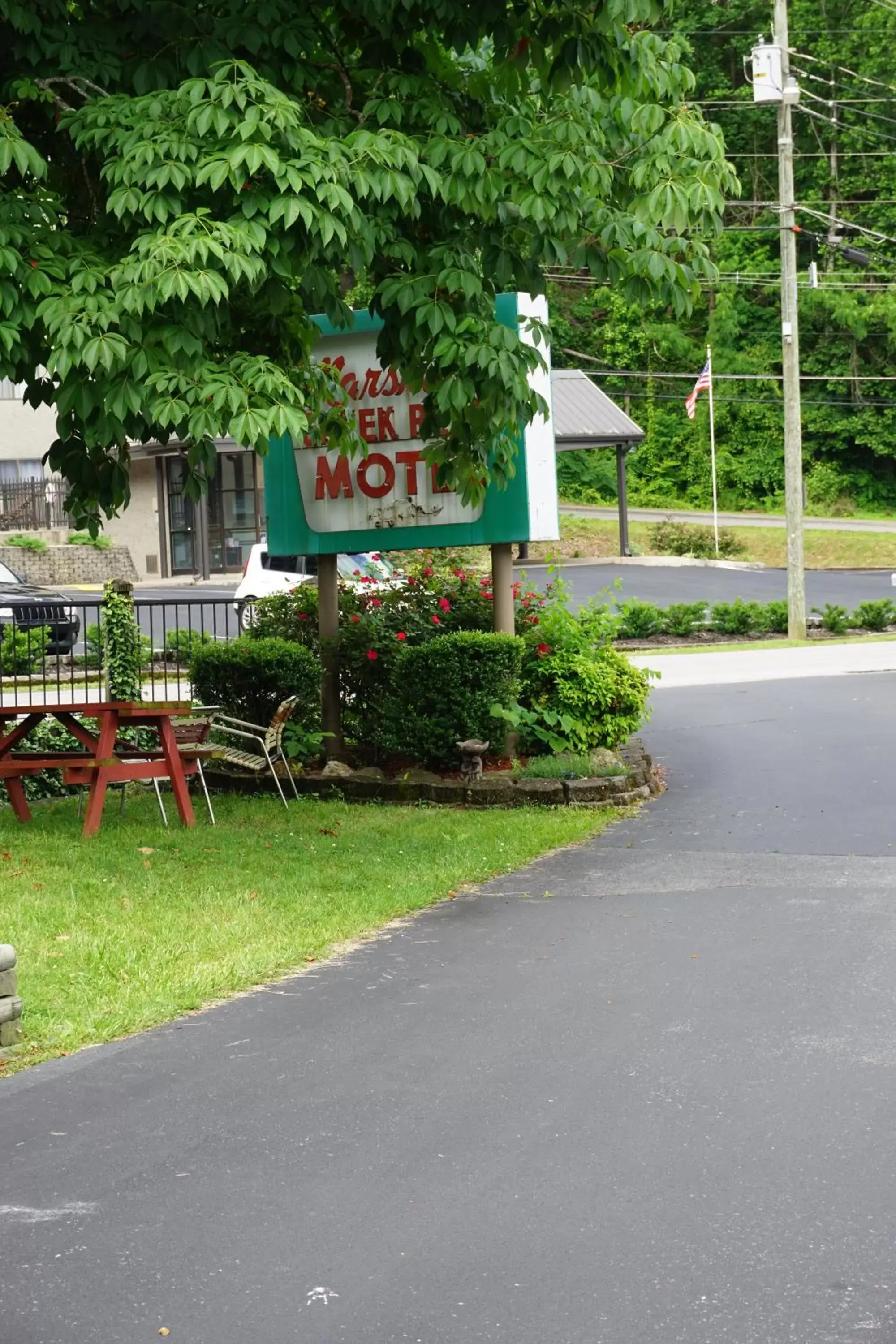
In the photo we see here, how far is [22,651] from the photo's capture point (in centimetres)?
1762

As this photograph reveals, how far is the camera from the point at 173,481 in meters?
47.6

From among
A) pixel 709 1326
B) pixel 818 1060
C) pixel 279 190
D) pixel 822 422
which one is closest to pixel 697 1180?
pixel 709 1326

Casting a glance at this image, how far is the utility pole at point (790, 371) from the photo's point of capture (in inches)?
1133

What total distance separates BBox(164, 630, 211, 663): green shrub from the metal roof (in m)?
22.6

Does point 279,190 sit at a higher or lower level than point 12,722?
higher

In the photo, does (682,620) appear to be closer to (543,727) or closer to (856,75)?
(543,727)

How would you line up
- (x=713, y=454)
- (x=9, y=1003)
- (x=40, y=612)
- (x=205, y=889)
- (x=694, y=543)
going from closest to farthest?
(x=9, y=1003) → (x=205, y=889) → (x=40, y=612) → (x=694, y=543) → (x=713, y=454)

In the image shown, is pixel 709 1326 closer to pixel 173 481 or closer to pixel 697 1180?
pixel 697 1180

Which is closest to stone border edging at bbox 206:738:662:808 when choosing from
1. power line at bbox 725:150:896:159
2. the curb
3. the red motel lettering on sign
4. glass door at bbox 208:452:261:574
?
the red motel lettering on sign

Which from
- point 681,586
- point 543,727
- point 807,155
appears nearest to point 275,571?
point 681,586

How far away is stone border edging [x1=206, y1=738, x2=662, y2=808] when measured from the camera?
12.4 meters

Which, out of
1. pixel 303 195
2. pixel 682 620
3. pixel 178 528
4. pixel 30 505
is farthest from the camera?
pixel 178 528

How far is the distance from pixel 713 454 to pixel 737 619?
77.1 feet

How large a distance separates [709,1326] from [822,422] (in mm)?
58122
